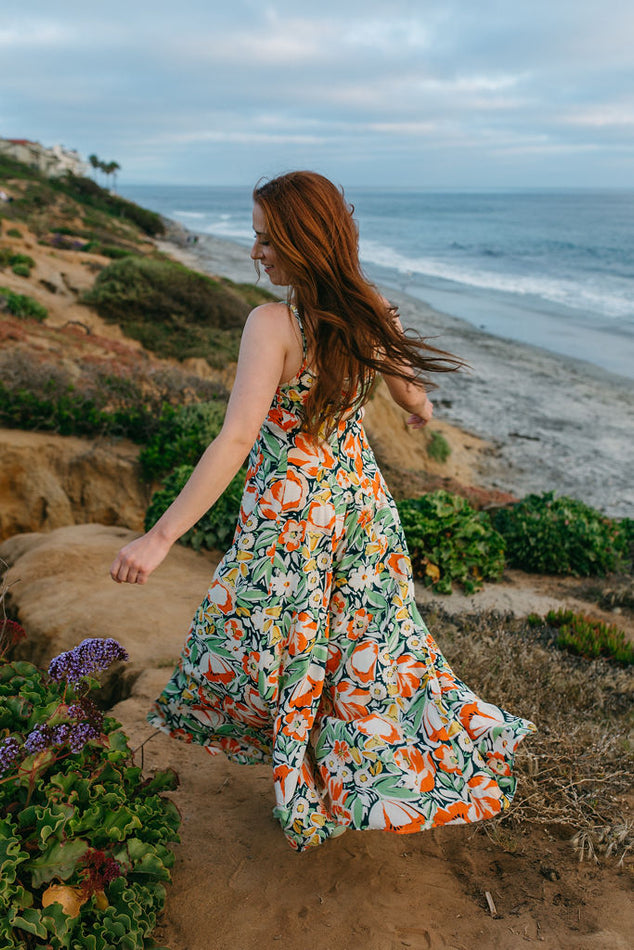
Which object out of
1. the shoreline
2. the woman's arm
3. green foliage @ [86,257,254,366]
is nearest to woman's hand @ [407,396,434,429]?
the woman's arm

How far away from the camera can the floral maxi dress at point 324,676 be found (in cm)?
240

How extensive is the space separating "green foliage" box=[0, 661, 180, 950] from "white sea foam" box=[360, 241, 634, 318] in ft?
83.8

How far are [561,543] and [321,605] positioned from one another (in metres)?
4.85

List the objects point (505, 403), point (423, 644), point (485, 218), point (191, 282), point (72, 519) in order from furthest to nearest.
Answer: point (485, 218) < point (505, 403) < point (191, 282) < point (72, 519) < point (423, 644)

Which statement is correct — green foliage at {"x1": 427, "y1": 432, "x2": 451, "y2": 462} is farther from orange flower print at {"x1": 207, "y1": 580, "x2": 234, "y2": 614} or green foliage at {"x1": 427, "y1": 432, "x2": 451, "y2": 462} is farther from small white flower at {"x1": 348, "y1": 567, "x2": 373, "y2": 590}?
orange flower print at {"x1": 207, "y1": 580, "x2": 234, "y2": 614}

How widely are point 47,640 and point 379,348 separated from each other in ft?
9.49

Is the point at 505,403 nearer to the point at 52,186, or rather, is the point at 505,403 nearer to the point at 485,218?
the point at 52,186

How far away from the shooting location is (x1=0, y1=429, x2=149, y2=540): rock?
272 inches

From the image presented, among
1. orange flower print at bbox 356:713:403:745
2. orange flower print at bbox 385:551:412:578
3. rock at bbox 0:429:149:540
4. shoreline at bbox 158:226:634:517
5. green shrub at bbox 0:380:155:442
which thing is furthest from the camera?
shoreline at bbox 158:226:634:517

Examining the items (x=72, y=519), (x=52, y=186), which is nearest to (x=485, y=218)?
(x=52, y=186)

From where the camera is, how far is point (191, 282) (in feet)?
46.5

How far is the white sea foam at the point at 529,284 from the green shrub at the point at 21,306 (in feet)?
63.1

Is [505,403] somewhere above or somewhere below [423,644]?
below

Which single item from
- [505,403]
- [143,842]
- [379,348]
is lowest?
[505,403]
